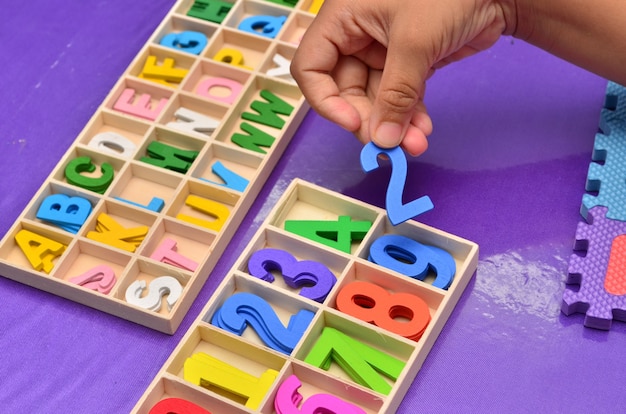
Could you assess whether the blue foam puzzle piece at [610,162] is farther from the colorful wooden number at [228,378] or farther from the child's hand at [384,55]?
the colorful wooden number at [228,378]

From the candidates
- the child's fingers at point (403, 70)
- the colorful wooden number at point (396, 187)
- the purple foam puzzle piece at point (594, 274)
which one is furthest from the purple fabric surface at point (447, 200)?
the child's fingers at point (403, 70)

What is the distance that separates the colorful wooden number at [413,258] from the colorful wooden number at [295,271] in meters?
0.10

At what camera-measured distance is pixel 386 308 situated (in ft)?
5.54

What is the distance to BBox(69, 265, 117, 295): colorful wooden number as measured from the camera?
1.75 m

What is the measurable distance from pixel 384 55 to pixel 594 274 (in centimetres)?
57

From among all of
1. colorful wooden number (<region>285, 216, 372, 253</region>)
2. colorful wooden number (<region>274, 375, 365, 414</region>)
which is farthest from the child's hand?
colorful wooden number (<region>274, 375, 365, 414</region>)

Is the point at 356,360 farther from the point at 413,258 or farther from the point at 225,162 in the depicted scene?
the point at 225,162

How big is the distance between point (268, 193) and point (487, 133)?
47cm

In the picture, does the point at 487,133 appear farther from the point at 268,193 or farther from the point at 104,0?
the point at 104,0

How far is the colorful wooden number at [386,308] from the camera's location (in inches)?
65.3

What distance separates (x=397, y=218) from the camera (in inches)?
Answer: 67.9

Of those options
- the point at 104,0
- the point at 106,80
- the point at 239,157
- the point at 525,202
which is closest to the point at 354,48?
the point at 239,157

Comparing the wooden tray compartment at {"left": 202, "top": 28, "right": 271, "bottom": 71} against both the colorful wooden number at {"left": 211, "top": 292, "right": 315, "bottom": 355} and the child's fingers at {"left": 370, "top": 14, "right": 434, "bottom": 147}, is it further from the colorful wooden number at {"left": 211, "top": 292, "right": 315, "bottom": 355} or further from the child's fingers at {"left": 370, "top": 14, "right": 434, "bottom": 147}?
the colorful wooden number at {"left": 211, "top": 292, "right": 315, "bottom": 355}

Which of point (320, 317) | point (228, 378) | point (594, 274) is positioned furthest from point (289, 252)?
point (594, 274)
